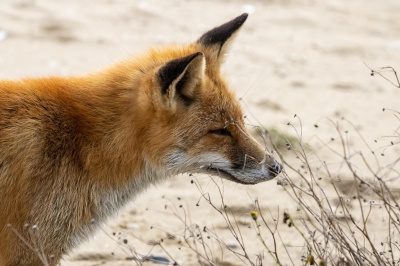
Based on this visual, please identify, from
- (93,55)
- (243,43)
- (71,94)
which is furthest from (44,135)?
(243,43)

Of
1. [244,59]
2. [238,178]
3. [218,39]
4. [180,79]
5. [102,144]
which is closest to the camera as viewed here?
[180,79]

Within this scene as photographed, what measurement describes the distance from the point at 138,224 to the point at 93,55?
15.8 ft

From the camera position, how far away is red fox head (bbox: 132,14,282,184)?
3.78 m

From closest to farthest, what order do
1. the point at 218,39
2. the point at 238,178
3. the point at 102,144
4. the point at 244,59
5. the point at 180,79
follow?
1. the point at 180,79
2. the point at 102,144
3. the point at 238,178
4. the point at 218,39
5. the point at 244,59

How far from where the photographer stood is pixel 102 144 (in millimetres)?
3811

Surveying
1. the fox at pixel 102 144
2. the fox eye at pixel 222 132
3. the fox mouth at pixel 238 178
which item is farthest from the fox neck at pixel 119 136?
the fox eye at pixel 222 132

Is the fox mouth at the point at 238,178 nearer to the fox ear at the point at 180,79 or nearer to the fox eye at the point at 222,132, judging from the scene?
the fox eye at the point at 222,132

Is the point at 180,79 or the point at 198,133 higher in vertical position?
the point at 180,79

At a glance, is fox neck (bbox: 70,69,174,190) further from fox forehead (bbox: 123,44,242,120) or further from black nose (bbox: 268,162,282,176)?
black nose (bbox: 268,162,282,176)

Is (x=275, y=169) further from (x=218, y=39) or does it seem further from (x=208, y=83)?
(x=218, y=39)

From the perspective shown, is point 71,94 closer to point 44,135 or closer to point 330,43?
point 44,135

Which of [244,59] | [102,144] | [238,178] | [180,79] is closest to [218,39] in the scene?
[180,79]

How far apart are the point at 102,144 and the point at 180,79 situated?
2.73 ft

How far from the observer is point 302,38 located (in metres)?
12.2
